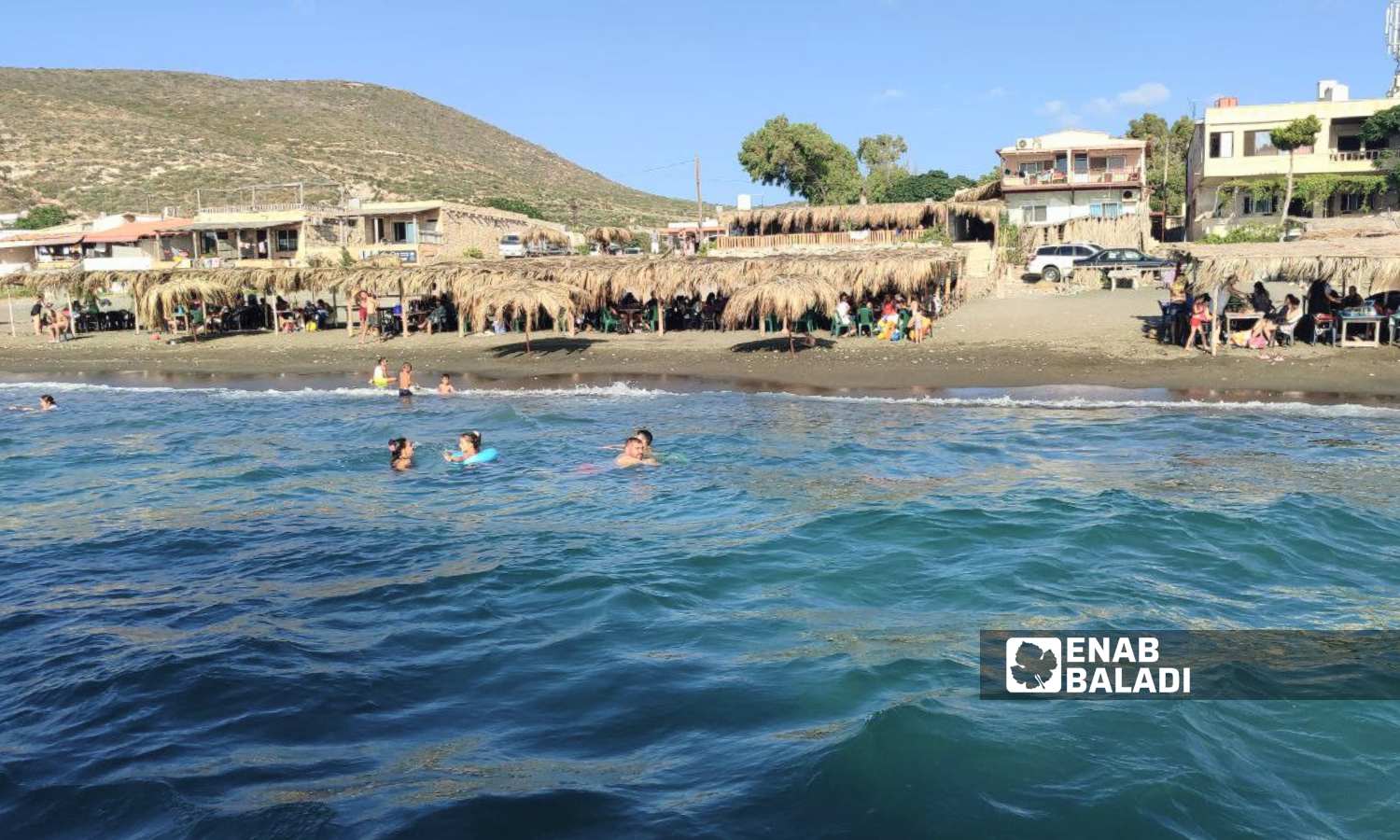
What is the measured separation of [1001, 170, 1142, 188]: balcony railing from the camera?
142 feet

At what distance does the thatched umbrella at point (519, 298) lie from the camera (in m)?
24.6

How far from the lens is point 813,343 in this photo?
24.2 meters

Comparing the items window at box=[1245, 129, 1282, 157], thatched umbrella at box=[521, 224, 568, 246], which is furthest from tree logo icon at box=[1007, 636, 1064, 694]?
window at box=[1245, 129, 1282, 157]

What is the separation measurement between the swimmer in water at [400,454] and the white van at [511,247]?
91.8 feet

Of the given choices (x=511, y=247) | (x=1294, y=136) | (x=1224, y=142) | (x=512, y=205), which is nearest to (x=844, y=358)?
(x=1294, y=136)

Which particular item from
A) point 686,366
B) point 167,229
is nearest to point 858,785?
point 686,366

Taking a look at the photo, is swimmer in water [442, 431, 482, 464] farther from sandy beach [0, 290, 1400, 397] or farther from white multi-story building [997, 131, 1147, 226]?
white multi-story building [997, 131, 1147, 226]

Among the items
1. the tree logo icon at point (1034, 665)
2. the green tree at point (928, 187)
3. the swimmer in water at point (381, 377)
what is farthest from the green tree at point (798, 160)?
the tree logo icon at point (1034, 665)

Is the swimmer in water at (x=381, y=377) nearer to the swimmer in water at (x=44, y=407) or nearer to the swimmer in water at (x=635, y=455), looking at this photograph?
the swimmer in water at (x=44, y=407)

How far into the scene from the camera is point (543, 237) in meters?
42.0

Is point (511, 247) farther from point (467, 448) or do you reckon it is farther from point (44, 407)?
point (467, 448)

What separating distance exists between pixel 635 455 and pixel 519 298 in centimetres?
1152

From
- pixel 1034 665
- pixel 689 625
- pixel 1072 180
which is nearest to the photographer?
pixel 1034 665

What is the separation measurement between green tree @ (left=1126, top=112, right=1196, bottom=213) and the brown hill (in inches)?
1359
